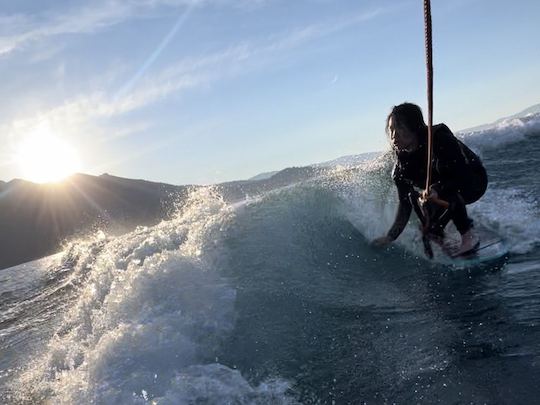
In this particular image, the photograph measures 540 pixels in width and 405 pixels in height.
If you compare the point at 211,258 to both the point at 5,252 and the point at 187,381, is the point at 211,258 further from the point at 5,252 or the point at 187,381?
the point at 5,252

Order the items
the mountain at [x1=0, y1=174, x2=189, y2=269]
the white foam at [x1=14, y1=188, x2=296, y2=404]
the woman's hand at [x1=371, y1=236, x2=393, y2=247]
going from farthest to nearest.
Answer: the mountain at [x1=0, y1=174, x2=189, y2=269] → the woman's hand at [x1=371, y1=236, x2=393, y2=247] → the white foam at [x1=14, y1=188, x2=296, y2=404]

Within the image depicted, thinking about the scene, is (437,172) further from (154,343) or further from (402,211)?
(154,343)

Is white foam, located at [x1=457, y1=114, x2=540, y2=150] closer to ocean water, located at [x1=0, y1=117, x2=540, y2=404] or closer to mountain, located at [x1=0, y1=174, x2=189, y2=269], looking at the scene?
ocean water, located at [x1=0, y1=117, x2=540, y2=404]

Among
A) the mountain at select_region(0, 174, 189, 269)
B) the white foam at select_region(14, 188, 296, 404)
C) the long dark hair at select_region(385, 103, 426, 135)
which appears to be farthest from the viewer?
the mountain at select_region(0, 174, 189, 269)

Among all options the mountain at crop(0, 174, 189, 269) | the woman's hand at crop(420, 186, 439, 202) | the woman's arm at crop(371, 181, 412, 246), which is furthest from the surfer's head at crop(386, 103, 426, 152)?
the mountain at crop(0, 174, 189, 269)

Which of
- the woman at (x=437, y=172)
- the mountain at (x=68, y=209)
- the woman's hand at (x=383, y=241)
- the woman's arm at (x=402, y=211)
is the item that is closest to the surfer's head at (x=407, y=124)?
the woman at (x=437, y=172)

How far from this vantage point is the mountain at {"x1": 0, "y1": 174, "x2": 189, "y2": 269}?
130m

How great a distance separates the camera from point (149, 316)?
21.6ft

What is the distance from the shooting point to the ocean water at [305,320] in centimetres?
430

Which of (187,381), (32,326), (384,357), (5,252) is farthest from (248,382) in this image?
(5,252)

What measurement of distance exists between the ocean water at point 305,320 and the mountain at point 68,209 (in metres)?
114

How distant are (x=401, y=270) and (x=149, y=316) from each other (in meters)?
3.69

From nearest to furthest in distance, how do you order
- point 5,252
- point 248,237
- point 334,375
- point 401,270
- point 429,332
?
point 334,375
point 429,332
point 401,270
point 248,237
point 5,252

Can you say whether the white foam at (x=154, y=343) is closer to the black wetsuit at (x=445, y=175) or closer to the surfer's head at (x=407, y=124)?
the black wetsuit at (x=445, y=175)
